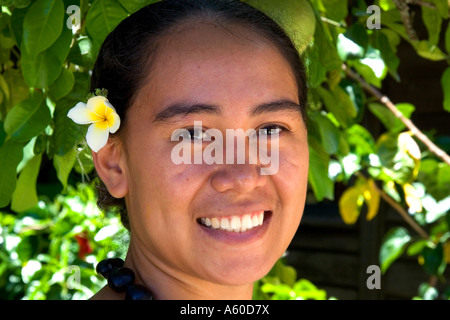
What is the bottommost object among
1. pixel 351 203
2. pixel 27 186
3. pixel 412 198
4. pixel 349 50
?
pixel 351 203

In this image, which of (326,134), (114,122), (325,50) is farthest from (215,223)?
(326,134)

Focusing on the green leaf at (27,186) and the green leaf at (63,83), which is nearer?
the green leaf at (63,83)

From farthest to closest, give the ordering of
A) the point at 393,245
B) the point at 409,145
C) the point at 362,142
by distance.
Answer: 1. the point at 393,245
2. the point at 362,142
3. the point at 409,145

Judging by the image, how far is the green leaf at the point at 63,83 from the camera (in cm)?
130

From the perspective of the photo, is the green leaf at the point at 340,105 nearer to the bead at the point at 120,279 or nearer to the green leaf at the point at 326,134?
the green leaf at the point at 326,134

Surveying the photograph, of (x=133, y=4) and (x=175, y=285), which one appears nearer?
(x=175, y=285)

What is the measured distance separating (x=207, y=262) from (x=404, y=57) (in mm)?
2473

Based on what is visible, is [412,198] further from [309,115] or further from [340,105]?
[309,115]

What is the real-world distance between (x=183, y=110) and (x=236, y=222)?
178 mm

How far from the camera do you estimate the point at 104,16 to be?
1221mm

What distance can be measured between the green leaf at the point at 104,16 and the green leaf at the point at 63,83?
4.4 inches

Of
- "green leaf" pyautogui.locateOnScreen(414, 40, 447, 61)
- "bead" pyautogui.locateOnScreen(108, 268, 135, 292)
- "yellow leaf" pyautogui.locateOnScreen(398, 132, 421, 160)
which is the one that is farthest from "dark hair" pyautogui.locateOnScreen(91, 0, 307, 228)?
"yellow leaf" pyautogui.locateOnScreen(398, 132, 421, 160)

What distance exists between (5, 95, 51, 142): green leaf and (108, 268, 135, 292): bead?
339 millimetres

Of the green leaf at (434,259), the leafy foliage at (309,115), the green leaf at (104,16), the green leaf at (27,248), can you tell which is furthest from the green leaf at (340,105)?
the green leaf at (27,248)
